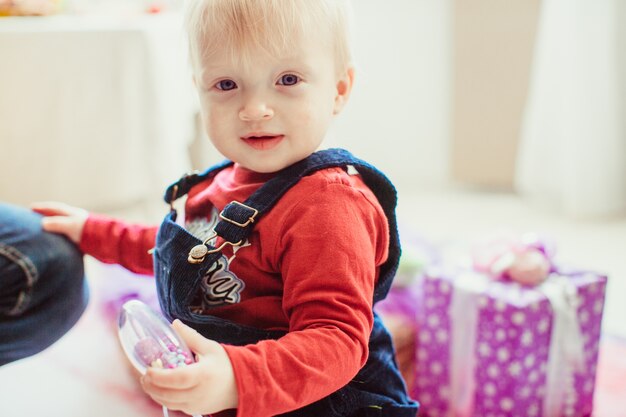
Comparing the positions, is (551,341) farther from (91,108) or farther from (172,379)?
(91,108)

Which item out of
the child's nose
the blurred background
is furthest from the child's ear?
the blurred background

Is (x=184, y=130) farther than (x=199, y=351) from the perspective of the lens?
Yes

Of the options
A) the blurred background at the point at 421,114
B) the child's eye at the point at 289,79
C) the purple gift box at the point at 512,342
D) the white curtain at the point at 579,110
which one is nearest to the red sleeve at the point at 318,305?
the child's eye at the point at 289,79

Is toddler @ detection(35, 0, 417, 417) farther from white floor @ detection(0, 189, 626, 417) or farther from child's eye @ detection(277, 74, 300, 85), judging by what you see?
white floor @ detection(0, 189, 626, 417)

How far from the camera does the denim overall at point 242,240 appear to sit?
697 mm

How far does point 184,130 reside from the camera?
1.96 metres

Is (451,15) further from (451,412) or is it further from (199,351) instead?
(199,351)

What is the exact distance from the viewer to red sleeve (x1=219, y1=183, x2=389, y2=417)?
0.58 meters

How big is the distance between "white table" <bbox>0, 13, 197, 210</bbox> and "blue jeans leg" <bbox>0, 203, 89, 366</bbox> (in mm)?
921

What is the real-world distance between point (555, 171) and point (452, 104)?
458 mm

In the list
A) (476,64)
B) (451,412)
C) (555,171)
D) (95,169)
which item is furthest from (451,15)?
(451,412)

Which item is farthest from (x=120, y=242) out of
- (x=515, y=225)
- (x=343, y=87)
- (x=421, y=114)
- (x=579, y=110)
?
(x=421, y=114)

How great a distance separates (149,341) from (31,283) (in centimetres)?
33

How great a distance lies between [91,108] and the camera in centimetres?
185
